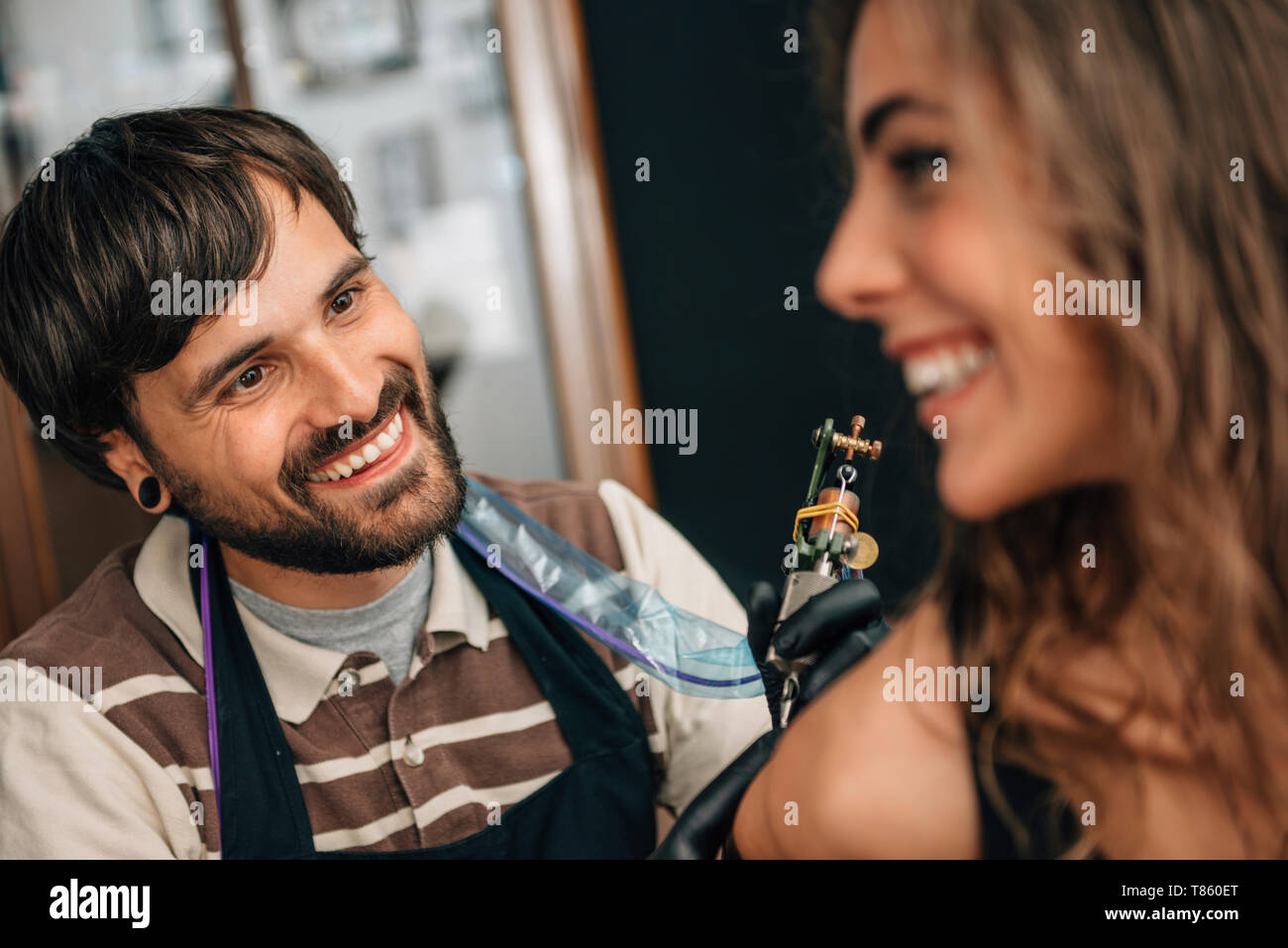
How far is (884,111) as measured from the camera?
58 cm

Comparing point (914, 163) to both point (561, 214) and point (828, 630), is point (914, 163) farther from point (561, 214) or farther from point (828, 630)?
point (561, 214)

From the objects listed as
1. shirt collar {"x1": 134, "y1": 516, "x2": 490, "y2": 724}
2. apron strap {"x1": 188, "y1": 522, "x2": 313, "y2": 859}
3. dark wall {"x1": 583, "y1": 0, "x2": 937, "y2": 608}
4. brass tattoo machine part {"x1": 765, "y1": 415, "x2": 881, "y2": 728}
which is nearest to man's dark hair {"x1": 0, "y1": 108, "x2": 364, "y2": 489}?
shirt collar {"x1": 134, "y1": 516, "x2": 490, "y2": 724}

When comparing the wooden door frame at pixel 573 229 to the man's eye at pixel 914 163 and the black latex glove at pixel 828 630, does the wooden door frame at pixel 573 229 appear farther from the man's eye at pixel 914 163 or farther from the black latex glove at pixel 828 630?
the man's eye at pixel 914 163

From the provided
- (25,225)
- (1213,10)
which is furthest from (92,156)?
(1213,10)

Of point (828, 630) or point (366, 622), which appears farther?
point (366, 622)

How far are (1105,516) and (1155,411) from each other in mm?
109

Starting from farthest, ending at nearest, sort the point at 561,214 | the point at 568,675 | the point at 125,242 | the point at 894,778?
the point at 561,214, the point at 568,675, the point at 125,242, the point at 894,778

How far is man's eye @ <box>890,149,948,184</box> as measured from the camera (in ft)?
1.88

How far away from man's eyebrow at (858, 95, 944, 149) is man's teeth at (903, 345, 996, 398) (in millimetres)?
128

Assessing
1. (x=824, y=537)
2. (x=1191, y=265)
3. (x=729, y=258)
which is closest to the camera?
(x=1191, y=265)

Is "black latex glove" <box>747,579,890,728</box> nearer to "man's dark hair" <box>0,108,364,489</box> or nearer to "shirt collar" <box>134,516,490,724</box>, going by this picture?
"shirt collar" <box>134,516,490,724</box>

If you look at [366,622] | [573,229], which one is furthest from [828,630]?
[573,229]

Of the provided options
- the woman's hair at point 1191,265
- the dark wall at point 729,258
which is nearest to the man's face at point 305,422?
the woman's hair at point 1191,265

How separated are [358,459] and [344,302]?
16cm
